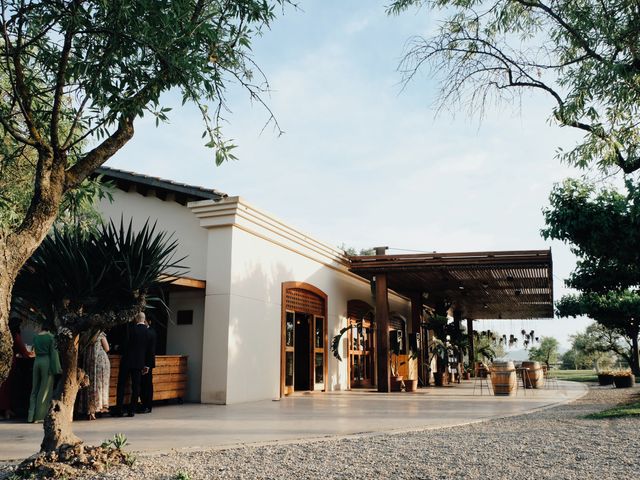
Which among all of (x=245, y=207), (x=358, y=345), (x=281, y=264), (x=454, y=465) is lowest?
(x=454, y=465)

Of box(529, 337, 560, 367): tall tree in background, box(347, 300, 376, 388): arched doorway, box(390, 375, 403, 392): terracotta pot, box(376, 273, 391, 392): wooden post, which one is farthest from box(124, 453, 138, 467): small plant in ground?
box(529, 337, 560, 367): tall tree in background

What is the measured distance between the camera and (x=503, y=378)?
1433cm

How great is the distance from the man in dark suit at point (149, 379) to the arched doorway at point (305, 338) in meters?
4.39

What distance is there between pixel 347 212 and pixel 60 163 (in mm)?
22204

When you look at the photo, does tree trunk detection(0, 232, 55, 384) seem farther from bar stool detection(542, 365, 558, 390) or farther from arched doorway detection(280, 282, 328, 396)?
bar stool detection(542, 365, 558, 390)

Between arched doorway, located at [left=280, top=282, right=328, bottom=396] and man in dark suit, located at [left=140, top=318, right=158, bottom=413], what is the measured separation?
4.39 meters

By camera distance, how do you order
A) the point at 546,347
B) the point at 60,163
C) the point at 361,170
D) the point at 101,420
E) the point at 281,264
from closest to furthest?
the point at 60,163 < the point at 101,420 < the point at 281,264 < the point at 361,170 < the point at 546,347

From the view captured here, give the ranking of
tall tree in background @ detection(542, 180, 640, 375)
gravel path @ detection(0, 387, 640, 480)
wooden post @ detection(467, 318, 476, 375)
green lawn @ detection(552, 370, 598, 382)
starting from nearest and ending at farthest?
gravel path @ detection(0, 387, 640, 480), tall tree in background @ detection(542, 180, 640, 375), wooden post @ detection(467, 318, 476, 375), green lawn @ detection(552, 370, 598, 382)

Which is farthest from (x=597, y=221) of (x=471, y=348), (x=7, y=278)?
(x=471, y=348)

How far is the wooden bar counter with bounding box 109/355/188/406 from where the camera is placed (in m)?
10.5

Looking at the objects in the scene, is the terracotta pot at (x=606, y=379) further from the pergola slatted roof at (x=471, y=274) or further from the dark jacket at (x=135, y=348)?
the dark jacket at (x=135, y=348)

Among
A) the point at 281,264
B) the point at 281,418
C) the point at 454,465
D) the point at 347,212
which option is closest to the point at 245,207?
the point at 281,264

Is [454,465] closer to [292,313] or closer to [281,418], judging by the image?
[281,418]

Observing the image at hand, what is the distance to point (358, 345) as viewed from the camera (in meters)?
18.0
